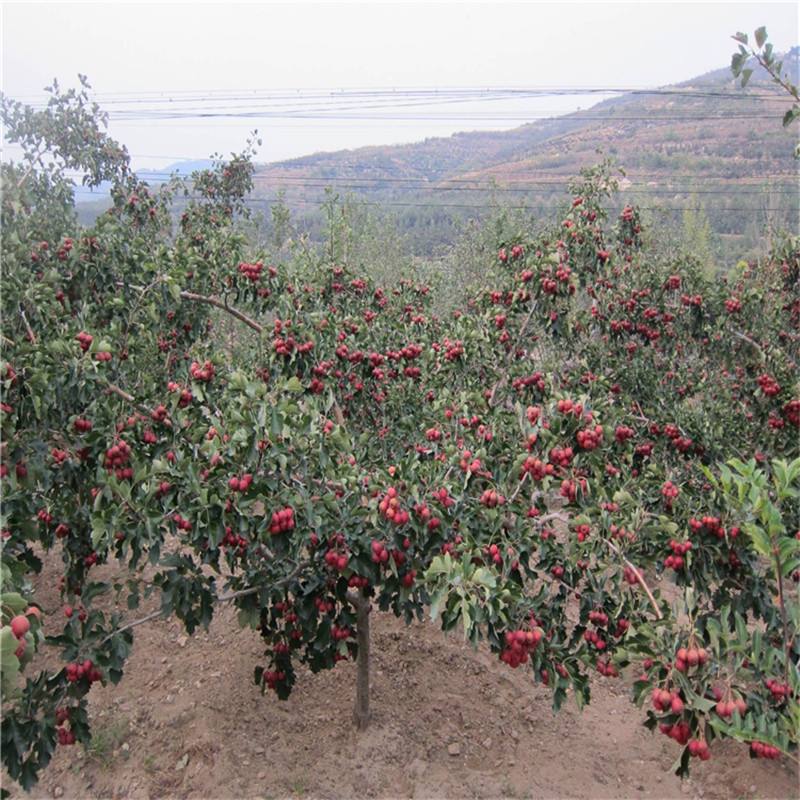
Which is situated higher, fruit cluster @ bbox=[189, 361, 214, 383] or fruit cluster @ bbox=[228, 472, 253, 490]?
fruit cluster @ bbox=[189, 361, 214, 383]

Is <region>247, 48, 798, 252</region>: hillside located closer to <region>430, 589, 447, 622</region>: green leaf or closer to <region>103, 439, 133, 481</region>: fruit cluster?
<region>103, 439, 133, 481</region>: fruit cluster

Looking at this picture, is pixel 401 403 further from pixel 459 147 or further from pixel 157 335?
pixel 459 147

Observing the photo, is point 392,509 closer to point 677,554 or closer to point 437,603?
point 437,603

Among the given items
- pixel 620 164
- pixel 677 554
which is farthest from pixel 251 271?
pixel 620 164

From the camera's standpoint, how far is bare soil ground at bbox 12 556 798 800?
340 centimetres

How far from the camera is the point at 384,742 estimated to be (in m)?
3.62

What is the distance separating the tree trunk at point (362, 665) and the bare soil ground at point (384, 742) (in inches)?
3.6

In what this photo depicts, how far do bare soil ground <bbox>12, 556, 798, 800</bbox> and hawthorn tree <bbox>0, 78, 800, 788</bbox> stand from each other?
324 mm

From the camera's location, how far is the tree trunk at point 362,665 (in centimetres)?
341

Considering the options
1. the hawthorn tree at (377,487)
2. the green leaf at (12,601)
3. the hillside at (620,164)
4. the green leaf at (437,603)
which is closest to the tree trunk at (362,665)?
the hawthorn tree at (377,487)

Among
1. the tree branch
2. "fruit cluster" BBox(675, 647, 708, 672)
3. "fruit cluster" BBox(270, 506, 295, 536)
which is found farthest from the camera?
the tree branch

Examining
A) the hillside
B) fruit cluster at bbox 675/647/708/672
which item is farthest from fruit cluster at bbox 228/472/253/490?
the hillside

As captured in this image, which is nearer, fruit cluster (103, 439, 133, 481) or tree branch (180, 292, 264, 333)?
fruit cluster (103, 439, 133, 481)

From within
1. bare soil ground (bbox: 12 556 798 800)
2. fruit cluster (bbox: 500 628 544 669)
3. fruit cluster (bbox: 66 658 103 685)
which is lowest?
bare soil ground (bbox: 12 556 798 800)
